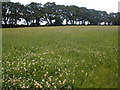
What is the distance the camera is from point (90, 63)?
9711 mm

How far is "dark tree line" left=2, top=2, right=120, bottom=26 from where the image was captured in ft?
280

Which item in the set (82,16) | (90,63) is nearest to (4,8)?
(82,16)

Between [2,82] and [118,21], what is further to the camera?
[118,21]

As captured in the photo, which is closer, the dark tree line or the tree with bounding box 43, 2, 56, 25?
the dark tree line

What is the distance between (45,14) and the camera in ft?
327

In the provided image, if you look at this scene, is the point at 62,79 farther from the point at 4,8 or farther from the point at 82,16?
the point at 82,16

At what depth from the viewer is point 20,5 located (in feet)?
290

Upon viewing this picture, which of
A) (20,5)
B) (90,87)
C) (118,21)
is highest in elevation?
(20,5)

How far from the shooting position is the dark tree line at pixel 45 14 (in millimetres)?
85312

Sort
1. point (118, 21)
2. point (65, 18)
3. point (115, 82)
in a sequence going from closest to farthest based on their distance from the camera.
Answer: point (115, 82), point (118, 21), point (65, 18)

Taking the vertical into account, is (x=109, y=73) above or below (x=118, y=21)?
below

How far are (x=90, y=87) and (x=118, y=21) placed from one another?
103 m

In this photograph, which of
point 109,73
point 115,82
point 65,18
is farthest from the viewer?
point 65,18

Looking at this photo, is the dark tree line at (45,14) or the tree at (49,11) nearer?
the dark tree line at (45,14)
